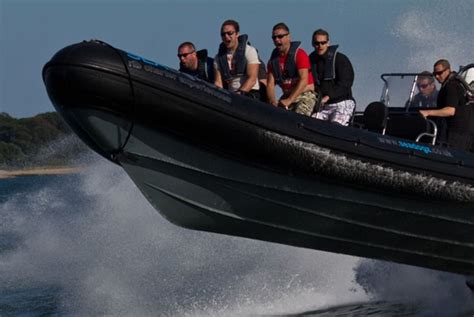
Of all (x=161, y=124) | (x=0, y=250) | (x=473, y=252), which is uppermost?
(x=161, y=124)

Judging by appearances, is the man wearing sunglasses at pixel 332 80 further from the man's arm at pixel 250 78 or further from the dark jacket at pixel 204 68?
the dark jacket at pixel 204 68

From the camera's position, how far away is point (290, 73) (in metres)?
8.34

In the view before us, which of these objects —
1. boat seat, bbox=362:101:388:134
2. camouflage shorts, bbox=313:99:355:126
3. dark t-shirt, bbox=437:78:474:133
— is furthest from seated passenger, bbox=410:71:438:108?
camouflage shorts, bbox=313:99:355:126

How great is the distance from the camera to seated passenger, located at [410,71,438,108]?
912 centimetres

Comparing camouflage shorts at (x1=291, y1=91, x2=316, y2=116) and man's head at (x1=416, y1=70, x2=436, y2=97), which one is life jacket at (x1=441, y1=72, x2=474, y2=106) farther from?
camouflage shorts at (x1=291, y1=91, x2=316, y2=116)

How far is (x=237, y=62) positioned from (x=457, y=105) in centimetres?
169

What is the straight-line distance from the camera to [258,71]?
8492mm

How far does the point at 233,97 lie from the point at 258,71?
0.96 metres

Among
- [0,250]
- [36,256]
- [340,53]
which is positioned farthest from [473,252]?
[0,250]

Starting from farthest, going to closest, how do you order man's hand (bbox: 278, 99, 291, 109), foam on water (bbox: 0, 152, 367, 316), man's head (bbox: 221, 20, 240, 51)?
1. foam on water (bbox: 0, 152, 367, 316)
2. man's head (bbox: 221, 20, 240, 51)
3. man's hand (bbox: 278, 99, 291, 109)

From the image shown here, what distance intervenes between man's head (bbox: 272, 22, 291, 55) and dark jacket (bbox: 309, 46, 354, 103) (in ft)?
1.22

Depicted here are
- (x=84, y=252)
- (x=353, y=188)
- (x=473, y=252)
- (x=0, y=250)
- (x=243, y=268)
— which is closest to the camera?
(x=353, y=188)

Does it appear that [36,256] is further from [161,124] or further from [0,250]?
[161,124]

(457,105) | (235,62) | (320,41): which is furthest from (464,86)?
(235,62)
